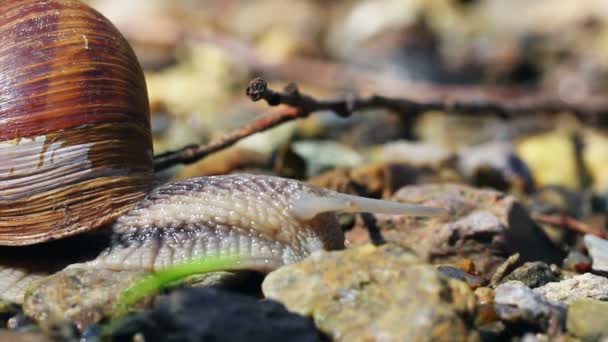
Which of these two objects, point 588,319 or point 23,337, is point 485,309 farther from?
point 23,337

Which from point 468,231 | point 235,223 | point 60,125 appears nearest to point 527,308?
point 468,231

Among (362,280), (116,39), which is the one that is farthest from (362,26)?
(362,280)

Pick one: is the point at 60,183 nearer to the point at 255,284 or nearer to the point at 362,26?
the point at 255,284

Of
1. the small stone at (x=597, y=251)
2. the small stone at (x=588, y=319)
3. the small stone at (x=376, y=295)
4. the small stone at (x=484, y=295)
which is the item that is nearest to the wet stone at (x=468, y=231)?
the small stone at (x=597, y=251)

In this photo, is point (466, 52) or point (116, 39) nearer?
point (116, 39)

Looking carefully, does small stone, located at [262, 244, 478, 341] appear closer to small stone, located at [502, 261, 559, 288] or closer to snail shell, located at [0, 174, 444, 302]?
snail shell, located at [0, 174, 444, 302]

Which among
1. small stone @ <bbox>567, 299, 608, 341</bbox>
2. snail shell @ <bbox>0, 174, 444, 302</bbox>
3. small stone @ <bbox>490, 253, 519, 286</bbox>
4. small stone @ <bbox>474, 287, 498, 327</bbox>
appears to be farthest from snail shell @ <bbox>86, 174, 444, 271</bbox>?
small stone @ <bbox>567, 299, 608, 341</bbox>
